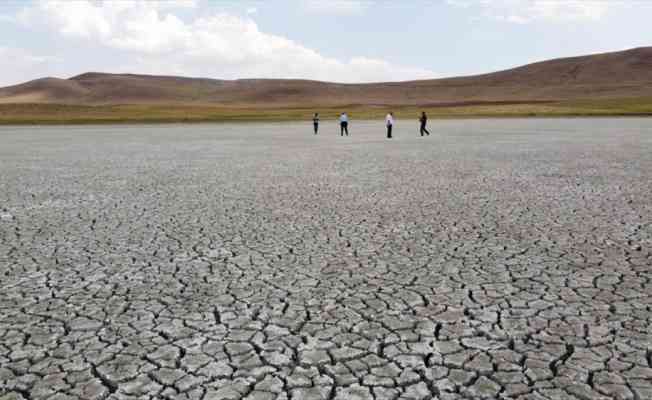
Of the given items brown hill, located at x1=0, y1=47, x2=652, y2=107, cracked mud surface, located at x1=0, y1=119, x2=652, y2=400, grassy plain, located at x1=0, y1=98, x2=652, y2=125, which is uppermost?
brown hill, located at x1=0, y1=47, x2=652, y2=107

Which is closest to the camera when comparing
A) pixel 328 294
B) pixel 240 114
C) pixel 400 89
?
pixel 328 294

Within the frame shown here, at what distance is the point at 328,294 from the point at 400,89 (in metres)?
182

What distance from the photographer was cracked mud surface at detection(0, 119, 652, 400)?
11.9 feet

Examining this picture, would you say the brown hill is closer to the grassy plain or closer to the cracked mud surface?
the grassy plain

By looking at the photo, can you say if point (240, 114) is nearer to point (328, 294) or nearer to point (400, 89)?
point (328, 294)

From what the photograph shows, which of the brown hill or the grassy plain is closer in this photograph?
the grassy plain

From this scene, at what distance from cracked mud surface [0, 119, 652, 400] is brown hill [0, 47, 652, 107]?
136019 millimetres

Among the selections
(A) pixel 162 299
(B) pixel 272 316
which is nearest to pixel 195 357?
(B) pixel 272 316

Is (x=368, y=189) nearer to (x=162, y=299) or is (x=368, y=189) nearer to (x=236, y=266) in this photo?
(x=236, y=266)

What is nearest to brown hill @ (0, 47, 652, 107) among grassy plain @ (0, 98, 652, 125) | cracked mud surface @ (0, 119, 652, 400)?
grassy plain @ (0, 98, 652, 125)

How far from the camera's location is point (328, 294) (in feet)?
17.0

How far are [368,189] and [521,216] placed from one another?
381 centimetres

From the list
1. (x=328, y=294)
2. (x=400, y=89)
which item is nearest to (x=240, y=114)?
(x=328, y=294)

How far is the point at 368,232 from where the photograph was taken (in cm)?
772
